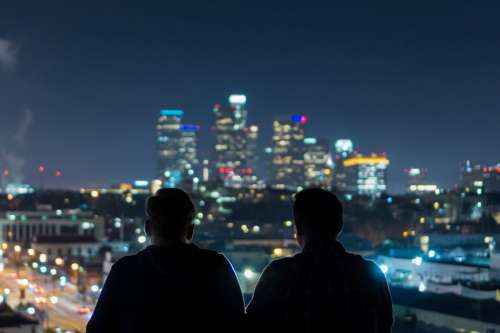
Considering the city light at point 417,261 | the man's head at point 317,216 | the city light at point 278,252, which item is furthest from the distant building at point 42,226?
the man's head at point 317,216

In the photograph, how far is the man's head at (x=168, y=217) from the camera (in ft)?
8.19

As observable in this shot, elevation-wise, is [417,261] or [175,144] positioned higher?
[175,144]

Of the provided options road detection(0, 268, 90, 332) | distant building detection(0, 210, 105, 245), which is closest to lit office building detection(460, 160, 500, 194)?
distant building detection(0, 210, 105, 245)

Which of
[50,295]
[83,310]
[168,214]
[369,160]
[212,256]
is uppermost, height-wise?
[369,160]

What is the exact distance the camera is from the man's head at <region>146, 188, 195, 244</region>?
2.50 meters

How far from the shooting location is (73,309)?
2675cm

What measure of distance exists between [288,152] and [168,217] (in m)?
140

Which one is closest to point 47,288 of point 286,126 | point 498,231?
point 498,231

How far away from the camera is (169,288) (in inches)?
96.5

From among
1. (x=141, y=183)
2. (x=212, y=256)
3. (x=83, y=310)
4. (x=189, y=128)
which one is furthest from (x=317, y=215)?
(x=189, y=128)

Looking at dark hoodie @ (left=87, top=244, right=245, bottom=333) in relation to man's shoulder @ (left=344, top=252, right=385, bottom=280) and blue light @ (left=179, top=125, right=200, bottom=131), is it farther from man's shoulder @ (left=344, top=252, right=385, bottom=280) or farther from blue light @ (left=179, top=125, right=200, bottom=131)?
blue light @ (left=179, top=125, right=200, bottom=131)

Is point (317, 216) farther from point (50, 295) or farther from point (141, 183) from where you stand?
point (141, 183)

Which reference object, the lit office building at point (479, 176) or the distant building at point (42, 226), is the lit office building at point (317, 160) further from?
the distant building at point (42, 226)

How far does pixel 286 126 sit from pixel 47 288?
114084 millimetres
